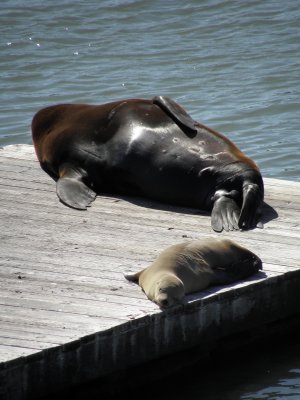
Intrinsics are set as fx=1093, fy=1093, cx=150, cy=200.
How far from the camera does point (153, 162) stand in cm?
730

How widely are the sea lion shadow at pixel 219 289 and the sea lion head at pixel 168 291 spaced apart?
0.08 metres

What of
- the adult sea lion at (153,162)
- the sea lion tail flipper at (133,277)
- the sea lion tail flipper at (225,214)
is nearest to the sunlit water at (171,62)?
the adult sea lion at (153,162)

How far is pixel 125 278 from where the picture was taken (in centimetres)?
565

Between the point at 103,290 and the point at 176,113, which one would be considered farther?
the point at 176,113

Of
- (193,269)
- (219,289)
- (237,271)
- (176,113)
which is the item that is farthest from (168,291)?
(176,113)

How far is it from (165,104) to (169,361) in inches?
103

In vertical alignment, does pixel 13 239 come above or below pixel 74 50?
above

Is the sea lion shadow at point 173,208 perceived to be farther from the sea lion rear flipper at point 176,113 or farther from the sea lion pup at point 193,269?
the sea lion pup at point 193,269

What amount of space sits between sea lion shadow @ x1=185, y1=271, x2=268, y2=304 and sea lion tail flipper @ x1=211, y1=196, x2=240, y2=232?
33.6 inches

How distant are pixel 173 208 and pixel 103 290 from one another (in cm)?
176

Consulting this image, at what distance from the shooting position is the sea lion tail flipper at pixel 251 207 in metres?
6.65

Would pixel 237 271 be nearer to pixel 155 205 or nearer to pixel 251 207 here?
pixel 251 207

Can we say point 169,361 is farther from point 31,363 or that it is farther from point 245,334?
point 31,363

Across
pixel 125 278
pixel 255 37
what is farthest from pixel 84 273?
pixel 255 37
